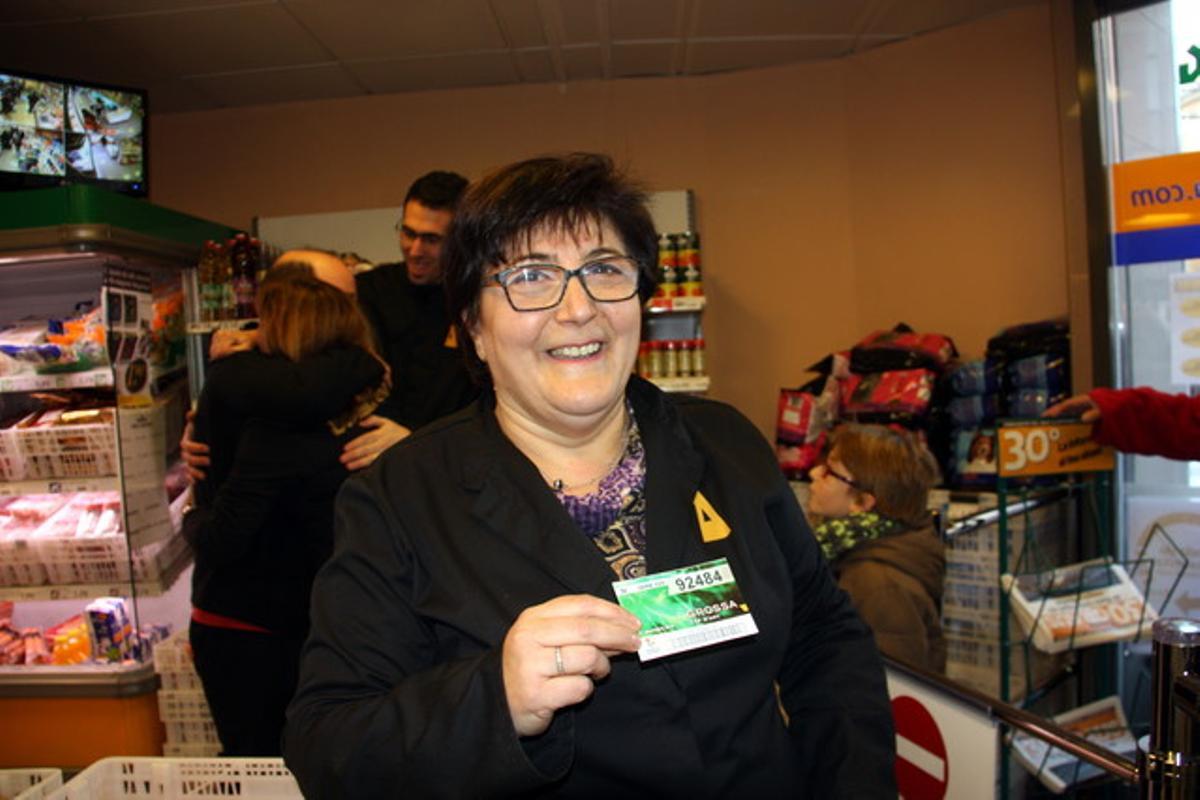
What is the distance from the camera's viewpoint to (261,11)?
390 cm

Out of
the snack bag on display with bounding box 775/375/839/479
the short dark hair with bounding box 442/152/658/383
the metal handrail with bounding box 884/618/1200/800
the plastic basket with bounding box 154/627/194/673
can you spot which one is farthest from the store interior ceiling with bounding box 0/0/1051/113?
the metal handrail with bounding box 884/618/1200/800

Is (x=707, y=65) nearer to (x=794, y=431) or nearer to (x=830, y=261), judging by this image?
(x=830, y=261)

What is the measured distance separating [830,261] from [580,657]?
4.49 meters

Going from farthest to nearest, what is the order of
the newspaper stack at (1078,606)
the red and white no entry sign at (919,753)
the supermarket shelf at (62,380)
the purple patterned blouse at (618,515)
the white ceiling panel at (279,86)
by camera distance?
the white ceiling panel at (279,86)
the supermarket shelf at (62,380)
the newspaper stack at (1078,606)
the red and white no entry sign at (919,753)
the purple patterned blouse at (618,515)

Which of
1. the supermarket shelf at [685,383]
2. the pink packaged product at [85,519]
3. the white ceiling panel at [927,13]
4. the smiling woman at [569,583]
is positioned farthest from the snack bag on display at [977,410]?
the pink packaged product at [85,519]

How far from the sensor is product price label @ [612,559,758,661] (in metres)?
1.09

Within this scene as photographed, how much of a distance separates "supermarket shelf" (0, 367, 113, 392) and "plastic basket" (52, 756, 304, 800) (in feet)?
6.56

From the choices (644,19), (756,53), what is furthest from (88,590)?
(756,53)

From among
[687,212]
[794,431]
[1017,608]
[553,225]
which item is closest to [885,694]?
[553,225]

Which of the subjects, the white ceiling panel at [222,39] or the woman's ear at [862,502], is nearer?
the woman's ear at [862,502]

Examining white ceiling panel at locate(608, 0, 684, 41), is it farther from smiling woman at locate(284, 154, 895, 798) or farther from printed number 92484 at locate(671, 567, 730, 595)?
printed number 92484 at locate(671, 567, 730, 595)

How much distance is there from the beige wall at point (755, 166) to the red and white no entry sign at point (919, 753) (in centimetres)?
309

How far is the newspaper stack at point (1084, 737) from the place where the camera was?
2424 mm

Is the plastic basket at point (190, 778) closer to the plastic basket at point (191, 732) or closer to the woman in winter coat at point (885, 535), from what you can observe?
the woman in winter coat at point (885, 535)
